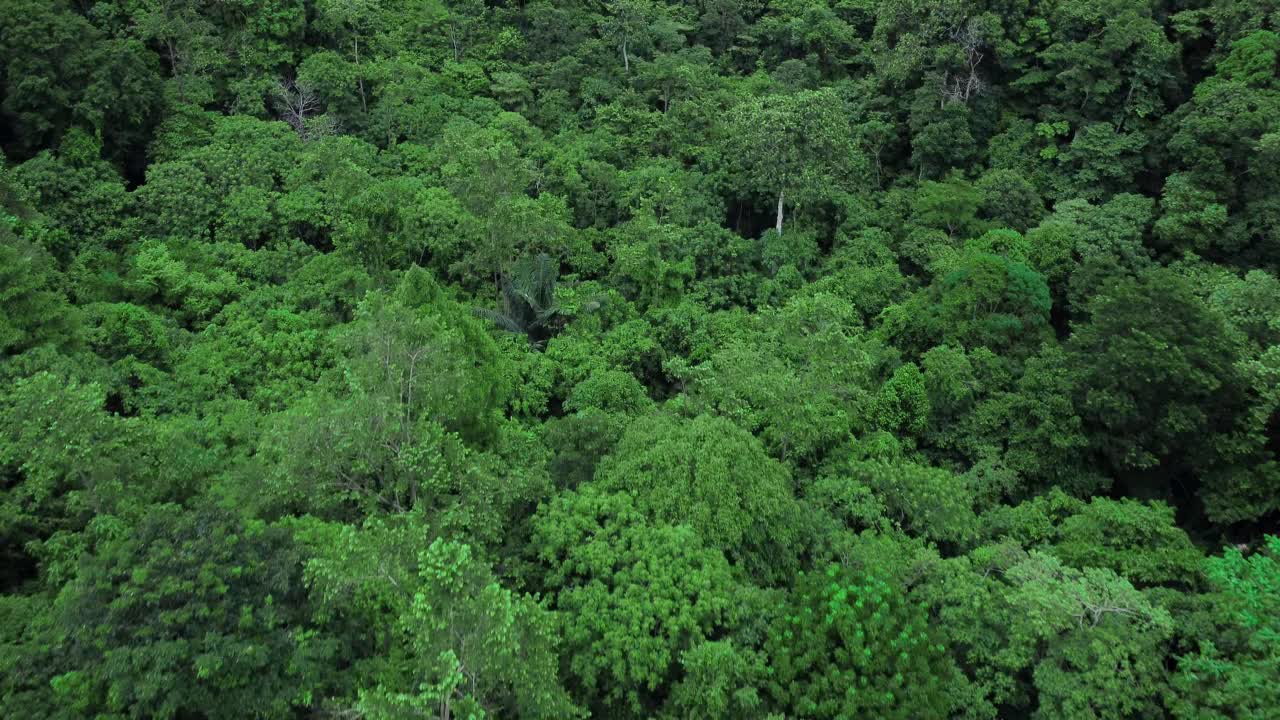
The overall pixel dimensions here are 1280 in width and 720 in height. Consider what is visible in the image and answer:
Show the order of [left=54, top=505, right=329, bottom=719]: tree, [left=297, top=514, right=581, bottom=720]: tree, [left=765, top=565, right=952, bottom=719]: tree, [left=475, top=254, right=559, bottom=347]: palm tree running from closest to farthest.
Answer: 1. [left=54, top=505, right=329, bottom=719]: tree
2. [left=297, top=514, right=581, bottom=720]: tree
3. [left=765, top=565, right=952, bottom=719]: tree
4. [left=475, top=254, right=559, bottom=347]: palm tree

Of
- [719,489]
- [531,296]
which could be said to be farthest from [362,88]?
[719,489]

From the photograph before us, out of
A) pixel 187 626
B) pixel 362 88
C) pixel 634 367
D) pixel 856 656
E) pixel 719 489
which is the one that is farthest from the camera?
pixel 362 88

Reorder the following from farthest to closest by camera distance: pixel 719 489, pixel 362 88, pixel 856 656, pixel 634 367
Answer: pixel 362 88 < pixel 634 367 < pixel 719 489 < pixel 856 656

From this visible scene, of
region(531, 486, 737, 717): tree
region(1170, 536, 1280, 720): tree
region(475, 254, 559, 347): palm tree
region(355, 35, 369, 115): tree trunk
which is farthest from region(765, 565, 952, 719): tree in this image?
region(355, 35, 369, 115): tree trunk

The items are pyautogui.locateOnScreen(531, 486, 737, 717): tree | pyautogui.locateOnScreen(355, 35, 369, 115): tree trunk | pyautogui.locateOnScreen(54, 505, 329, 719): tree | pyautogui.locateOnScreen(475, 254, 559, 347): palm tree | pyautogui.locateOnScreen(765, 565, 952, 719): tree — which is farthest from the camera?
pyautogui.locateOnScreen(355, 35, 369, 115): tree trunk

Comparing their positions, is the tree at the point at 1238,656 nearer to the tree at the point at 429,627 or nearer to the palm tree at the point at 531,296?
the tree at the point at 429,627

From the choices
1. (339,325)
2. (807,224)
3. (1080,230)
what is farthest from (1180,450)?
(339,325)

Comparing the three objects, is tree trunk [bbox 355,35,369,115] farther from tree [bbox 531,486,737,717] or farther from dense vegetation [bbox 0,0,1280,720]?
tree [bbox 531,486,737,717]

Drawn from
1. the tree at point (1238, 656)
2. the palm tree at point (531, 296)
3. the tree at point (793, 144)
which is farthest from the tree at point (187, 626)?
the tree at point (793, 144)

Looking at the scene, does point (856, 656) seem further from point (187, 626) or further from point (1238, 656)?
point (187, 626)
